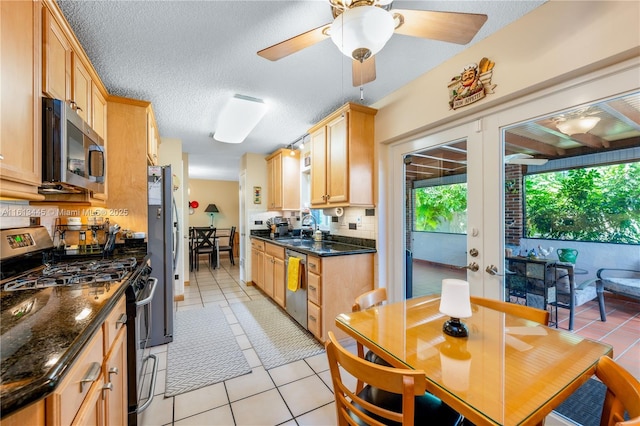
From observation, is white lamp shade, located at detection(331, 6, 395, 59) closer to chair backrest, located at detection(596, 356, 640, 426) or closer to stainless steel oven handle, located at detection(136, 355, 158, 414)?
chair backrest, located at detection(596, 356, 640, 426)

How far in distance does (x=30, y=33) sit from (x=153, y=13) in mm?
590

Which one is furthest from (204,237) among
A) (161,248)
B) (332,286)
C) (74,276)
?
(74,276)

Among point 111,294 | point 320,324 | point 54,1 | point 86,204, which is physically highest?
point 54,1

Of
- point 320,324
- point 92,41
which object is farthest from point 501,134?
point 92,41

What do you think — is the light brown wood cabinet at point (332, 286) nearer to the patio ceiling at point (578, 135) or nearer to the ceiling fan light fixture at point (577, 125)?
the patio ceiling at point (578, 135)

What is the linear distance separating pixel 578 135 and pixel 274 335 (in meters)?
2.88

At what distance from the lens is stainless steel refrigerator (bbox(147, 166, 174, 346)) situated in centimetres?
255

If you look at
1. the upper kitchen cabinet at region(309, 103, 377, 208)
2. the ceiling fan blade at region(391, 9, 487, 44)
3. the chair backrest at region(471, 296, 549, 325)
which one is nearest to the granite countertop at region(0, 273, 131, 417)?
the ceiling fan blade at region(391, 9, 487, 44)

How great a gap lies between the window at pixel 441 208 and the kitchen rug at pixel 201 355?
77.6 inches

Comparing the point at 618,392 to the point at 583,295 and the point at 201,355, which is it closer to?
the point at 583,295

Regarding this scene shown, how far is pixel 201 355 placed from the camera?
2.36 m

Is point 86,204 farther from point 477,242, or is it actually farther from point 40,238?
point 477,242

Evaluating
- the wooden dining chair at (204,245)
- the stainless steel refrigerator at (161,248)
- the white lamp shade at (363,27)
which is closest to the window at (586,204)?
the white lamp shade at (363,27)

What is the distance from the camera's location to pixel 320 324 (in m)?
2.51
